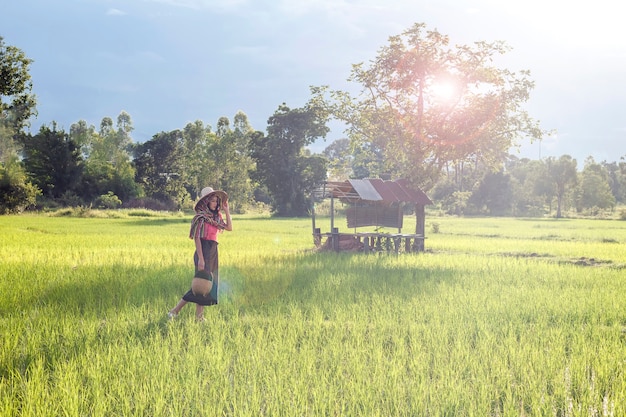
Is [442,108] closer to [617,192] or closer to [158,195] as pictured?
[158,195]

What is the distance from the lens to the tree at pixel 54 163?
51.6 m

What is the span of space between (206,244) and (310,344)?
207 cm

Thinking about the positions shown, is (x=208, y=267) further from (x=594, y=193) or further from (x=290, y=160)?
(x=594, y=193)

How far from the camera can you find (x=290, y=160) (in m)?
55.6

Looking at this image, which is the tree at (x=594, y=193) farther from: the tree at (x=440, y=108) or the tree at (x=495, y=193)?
the tree at (x=440, y=108)

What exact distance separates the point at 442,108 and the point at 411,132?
1.55 metres

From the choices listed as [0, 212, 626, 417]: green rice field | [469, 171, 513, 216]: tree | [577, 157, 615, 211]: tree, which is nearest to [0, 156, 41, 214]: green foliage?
[0, 212, 626, 417]: green rice field

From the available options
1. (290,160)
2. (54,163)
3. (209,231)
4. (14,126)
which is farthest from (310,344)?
(54,163)

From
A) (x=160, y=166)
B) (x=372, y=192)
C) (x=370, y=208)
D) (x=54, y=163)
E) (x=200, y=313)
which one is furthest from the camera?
(x=160, y=166)

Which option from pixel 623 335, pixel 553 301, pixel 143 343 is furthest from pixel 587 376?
pixel 143 343

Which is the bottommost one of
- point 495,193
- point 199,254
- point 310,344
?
point 310,344

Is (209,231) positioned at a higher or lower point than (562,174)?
lower

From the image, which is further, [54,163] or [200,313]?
[54,163]

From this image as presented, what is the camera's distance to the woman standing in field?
22.2 feet
